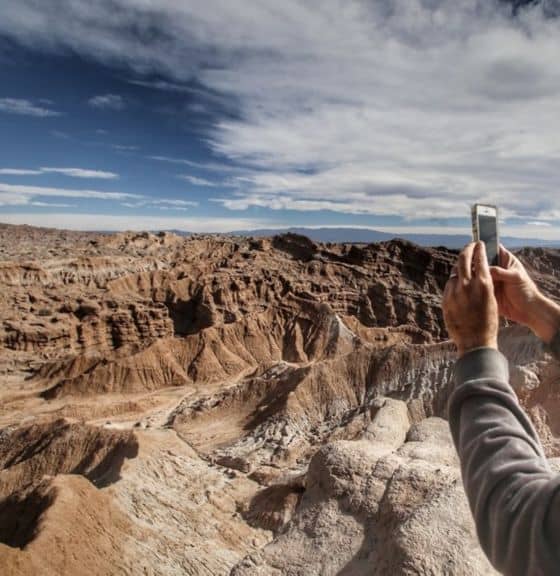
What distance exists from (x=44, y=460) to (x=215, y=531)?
32.7 ft

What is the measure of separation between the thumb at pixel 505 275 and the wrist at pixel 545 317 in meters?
0.14

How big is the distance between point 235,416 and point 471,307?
1228 inches

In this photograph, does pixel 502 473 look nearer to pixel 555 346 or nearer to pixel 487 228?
pixel 555 346

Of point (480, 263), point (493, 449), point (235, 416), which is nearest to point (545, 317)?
point (480, 263)

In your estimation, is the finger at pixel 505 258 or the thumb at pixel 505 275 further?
the finger at pixel 505 258

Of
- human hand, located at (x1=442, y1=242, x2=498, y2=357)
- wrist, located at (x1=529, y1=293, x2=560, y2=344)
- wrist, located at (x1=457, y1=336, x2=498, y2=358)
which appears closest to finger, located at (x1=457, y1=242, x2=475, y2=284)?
human hand, located at (x1=442, y1=242, x2=498, y2=357)

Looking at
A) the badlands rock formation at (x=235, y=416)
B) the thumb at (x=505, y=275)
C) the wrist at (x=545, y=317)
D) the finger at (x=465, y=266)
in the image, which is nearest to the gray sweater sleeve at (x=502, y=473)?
the finger at (x=465, y=266)

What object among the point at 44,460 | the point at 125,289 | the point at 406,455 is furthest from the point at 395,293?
the point at 406,455

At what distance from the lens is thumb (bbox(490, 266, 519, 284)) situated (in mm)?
2373

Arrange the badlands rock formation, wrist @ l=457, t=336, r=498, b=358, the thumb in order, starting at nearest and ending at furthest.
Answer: wrist @ l=457, t=336, r=498, b=358
the thumb
the badlands rock formation

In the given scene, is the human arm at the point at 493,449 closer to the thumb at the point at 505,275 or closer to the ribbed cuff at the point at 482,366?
the ribbed cuff at the point at 482,366

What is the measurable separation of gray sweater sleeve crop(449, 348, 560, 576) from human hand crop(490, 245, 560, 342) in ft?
1.62

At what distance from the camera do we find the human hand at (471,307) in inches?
78.8

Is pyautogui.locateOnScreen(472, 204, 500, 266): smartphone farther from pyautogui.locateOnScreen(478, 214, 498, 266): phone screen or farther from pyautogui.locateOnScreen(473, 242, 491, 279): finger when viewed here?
pyautogui.locateOnScreen(473, 242, 491, 279): finger
